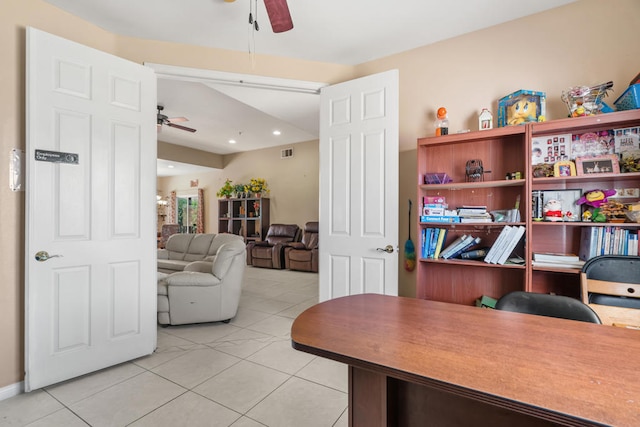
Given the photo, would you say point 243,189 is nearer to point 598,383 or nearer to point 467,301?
point 467,301

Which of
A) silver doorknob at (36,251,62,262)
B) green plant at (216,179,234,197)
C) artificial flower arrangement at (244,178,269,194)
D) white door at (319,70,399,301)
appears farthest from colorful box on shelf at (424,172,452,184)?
green plant at (216,179,234,197)

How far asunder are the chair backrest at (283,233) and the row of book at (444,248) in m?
4.79

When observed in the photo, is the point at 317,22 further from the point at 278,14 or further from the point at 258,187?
the point at 258,187

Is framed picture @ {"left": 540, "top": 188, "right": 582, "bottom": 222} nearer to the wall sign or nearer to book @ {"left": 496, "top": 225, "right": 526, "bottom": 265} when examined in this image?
book @ {"left": 496, "top": 225, "right": 526, "bottom": 265}

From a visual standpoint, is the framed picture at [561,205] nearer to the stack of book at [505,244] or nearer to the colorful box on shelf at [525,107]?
the stack of book at [505,244]

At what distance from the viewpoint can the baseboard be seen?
1842 mm

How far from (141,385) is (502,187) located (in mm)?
3063

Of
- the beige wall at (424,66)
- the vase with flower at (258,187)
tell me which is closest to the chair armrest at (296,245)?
the vase with flower at (258,187)

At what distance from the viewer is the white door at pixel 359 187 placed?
238cm

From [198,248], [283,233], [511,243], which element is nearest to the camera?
[511,243]

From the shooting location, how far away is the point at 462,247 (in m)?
2.23

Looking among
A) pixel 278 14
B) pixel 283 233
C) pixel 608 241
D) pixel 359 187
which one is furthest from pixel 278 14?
pixel 283 233

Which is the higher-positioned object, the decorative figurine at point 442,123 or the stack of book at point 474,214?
the decorative figurine at point 442,123

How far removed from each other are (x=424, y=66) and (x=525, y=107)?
946mm
